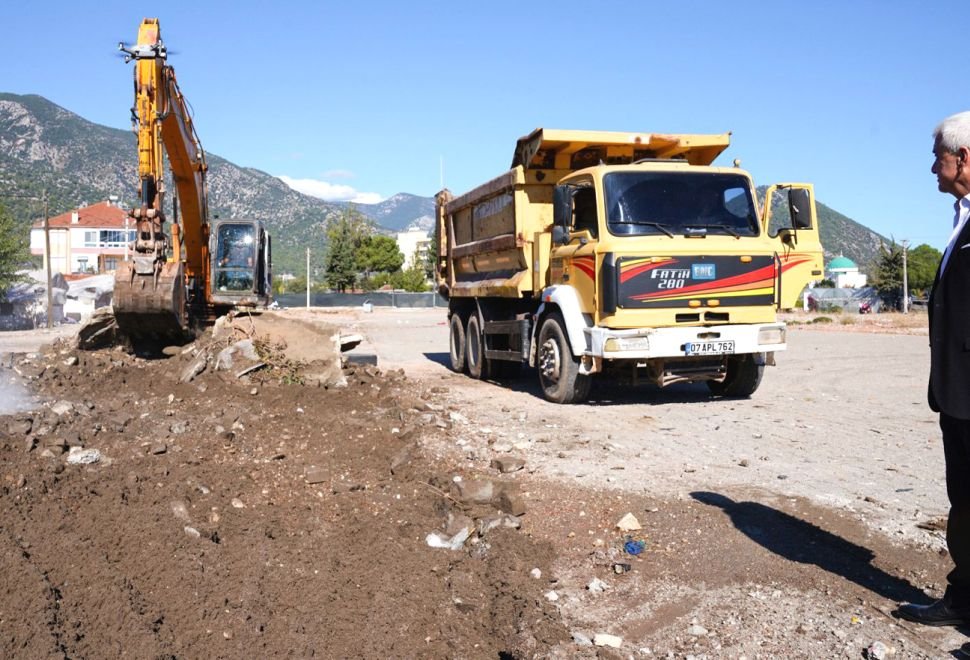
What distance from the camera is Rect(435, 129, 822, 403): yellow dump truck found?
8.93m

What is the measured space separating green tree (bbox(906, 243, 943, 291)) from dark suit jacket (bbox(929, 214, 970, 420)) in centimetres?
6755

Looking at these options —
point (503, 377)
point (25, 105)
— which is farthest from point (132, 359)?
point (25, 105)

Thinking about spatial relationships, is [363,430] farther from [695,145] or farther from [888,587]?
[695,145]

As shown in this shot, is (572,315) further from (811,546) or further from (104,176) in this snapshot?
(104,176)

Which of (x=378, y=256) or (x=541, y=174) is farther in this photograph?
(x=378, y=256)

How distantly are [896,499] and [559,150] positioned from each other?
6.24m

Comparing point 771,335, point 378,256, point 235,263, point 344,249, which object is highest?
point 344,249

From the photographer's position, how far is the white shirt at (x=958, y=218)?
10.9 ft

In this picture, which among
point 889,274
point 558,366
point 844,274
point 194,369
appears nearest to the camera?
point 558,366

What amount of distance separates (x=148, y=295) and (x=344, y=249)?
2484 inches

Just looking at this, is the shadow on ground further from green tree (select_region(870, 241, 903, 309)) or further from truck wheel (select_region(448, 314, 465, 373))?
green tree (select_region(870, 241, 903, 309))

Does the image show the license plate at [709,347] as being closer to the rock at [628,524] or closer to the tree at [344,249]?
the rock at [628,524]

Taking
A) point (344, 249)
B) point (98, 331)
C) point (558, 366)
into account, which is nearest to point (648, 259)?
point (558, 366)

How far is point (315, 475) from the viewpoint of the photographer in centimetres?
597
